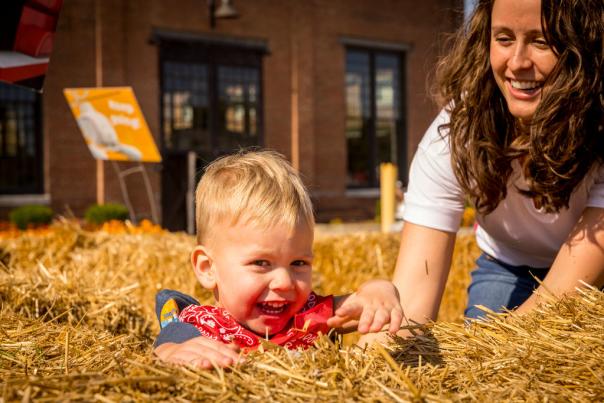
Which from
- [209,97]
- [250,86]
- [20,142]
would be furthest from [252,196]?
[250,86]

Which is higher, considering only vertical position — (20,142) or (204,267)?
(20,142)

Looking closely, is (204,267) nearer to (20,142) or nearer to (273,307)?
(273,307)

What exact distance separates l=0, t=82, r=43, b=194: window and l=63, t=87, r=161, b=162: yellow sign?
5660 millimetres

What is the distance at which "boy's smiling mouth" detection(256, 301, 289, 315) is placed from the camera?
1.96m

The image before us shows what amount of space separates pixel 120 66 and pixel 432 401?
43.6 ft

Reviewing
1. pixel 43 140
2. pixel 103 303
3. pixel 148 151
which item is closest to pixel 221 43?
pixel 43 140

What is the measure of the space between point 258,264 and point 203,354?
0.49 meters

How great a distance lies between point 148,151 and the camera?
7.85m

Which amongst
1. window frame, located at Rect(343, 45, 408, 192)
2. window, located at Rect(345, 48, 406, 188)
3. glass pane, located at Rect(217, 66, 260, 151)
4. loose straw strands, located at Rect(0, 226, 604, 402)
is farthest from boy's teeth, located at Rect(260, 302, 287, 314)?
window, located at Rect(345, 48, 406, 188)

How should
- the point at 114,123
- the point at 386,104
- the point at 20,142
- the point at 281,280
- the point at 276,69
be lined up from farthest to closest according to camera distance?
the point at 386,104, the point at 276,69, the point at 20,142, the point at 114,123, the point at 281,280

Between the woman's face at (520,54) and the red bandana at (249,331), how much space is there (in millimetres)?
1015

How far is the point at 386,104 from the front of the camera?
715 inches

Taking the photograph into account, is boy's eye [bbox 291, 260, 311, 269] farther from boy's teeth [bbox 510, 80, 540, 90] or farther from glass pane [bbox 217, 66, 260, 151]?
glass pane [bbox 217, 66, 260, 151]

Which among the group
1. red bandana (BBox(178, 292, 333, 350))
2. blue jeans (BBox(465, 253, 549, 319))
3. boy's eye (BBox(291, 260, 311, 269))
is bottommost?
blue jeans (BBox(465, 253, 549, 319))
